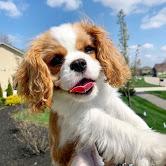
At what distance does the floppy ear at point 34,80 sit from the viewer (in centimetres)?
412

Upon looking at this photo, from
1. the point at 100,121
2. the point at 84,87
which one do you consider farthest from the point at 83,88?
the point at 100,121

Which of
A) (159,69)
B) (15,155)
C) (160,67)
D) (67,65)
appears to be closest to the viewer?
(67,65)

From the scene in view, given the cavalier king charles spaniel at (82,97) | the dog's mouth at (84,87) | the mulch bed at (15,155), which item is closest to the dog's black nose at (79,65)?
the cavalier king charles spaniel at (82,97)

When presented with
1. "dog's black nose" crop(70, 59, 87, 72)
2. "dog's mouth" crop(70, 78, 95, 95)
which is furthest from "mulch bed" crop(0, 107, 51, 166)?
"dog's black nose" crop(70, 59, 87, 72)

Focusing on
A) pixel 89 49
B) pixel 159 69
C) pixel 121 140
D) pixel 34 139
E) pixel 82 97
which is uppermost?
pixel 89 49

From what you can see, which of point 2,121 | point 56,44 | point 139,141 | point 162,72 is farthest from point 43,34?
point 162,72

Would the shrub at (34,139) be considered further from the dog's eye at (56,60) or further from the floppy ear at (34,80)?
the dog's eye at (56,60)

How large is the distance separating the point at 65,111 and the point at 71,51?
23.4 inches

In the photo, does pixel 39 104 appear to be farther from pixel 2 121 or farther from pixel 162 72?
pixel 162 72

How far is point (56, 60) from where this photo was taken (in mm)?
4191

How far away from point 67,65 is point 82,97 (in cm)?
33

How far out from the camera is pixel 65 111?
4273mm

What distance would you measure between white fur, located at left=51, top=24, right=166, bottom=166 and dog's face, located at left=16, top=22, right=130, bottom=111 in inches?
0.4

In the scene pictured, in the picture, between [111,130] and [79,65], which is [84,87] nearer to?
[79,65]
